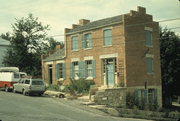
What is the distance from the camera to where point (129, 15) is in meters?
34.9

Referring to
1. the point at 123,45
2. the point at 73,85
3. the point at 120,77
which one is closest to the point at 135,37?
the point at 123,45

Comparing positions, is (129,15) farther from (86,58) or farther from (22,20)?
(22,20)

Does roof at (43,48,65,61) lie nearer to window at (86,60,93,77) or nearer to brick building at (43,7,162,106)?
brick building at (43,7,162,106)

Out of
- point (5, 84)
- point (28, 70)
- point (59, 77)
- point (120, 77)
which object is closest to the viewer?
point (120, 77)

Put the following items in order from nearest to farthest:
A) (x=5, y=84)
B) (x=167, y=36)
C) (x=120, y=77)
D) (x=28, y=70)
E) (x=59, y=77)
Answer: (x=120, y=77) → (x=5, y=84) → (x=59, y=77) → (x=167, y=36) → (x=28, y=70)

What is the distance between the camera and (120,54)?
1340 inches

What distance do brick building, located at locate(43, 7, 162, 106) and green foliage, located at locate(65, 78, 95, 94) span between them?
1325 millimetres

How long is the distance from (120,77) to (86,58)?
18.9 ft

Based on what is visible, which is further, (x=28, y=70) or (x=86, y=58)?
(x=28, y=70)

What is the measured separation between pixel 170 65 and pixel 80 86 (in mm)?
14628

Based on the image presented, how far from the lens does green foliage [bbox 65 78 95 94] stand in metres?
34.5

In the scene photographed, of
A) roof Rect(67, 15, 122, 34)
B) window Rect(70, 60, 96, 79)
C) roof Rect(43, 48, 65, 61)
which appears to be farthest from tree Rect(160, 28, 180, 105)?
roof Rect(43, 48, 65, 61)

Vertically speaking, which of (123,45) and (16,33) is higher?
(16,33)

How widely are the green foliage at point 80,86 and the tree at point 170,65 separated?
41.4 ft
